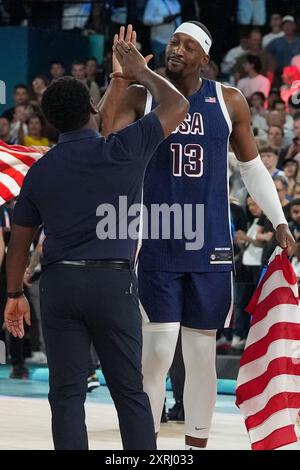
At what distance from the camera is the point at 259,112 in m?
13.7

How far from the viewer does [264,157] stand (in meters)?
10.9

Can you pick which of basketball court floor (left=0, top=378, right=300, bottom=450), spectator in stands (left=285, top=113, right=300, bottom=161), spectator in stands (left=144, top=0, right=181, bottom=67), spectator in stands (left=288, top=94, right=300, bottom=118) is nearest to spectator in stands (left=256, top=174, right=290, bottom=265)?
basketball court floor (left=0, top=378, right=300, bottom=450)

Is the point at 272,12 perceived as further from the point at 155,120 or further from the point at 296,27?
the point at 155,120

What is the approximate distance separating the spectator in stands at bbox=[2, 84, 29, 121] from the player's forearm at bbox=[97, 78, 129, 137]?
8916mm

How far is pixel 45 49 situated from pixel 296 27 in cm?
332

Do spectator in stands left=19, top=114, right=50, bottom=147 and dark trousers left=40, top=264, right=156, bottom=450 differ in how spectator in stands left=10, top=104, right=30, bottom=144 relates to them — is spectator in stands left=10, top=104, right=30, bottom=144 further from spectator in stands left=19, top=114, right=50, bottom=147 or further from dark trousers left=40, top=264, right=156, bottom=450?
dark trousers left=40, top=264, right=156, bottom=450

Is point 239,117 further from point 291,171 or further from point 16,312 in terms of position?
point 291,171

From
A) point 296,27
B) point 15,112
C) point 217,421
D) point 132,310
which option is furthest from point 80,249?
point 296,27

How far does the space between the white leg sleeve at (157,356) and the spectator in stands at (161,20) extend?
33.7 feet

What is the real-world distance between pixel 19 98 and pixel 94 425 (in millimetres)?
7453

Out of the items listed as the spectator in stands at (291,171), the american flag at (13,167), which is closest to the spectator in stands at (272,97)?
the spectator in stands at (291,171)

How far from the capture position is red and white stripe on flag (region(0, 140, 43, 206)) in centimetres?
762

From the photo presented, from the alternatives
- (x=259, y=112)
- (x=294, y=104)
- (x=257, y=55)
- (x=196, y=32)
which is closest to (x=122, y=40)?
(x=196, y=32)

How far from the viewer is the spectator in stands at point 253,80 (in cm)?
1457
